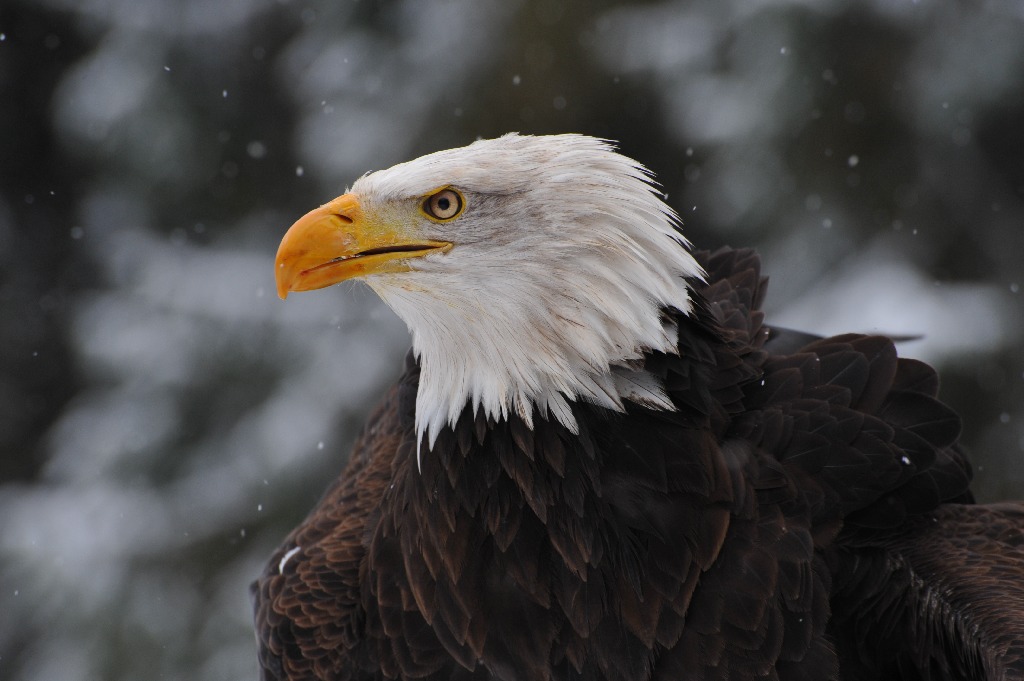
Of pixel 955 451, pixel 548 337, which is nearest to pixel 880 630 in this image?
pixel 955 451

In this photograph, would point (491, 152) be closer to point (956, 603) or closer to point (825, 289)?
point (956, 603)

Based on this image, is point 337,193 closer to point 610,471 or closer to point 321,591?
point 321,591

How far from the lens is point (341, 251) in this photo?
8.50ft

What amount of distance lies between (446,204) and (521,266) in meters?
0.24

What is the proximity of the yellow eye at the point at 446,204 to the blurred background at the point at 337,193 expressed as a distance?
4.41 metres

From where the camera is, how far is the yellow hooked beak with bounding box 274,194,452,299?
2.58 m

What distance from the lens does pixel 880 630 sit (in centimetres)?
277

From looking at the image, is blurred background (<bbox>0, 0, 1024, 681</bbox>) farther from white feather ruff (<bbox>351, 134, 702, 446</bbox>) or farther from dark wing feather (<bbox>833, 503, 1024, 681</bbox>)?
white feather ruff (<bbox>351, 134, 702, 446</bbox>)

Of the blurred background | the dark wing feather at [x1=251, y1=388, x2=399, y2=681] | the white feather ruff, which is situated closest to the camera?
the white feather ruff

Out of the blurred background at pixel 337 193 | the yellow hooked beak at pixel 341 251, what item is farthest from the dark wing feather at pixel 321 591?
the blurred background at pixel 337 193

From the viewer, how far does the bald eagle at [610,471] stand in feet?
8.37

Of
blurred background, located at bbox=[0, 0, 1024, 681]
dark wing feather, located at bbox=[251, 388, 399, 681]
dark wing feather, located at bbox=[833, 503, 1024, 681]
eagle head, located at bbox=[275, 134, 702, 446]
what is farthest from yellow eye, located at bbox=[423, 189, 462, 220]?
blurred background, located at bbox=[0, 0, 1024, 681]

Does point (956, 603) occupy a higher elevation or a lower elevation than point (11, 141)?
higher

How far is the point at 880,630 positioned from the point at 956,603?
0.73ft
